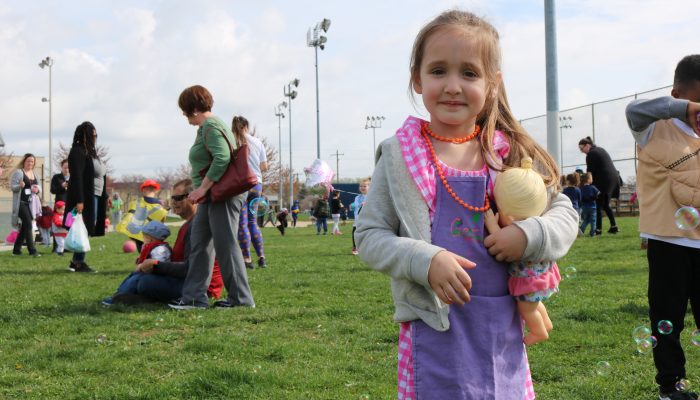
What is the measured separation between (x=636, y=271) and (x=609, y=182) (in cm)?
669

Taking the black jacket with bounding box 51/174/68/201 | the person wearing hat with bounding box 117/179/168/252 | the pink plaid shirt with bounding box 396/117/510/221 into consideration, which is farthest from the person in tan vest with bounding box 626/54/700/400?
the black jacket with bounding box 51/174/68/201

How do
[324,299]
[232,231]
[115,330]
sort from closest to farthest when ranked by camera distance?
1. [115,330]
2. [232,231]
3. [324,299]

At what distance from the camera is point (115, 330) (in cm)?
561

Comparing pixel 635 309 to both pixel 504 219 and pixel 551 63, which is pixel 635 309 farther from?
pixel 551 63

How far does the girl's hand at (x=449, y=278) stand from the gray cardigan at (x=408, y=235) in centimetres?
2

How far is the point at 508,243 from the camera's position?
1861 millimetres

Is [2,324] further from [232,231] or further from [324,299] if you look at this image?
[324,299]

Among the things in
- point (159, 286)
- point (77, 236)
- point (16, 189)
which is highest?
point (16, 189)

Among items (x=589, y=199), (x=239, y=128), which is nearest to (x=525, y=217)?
(x=239, y=128)

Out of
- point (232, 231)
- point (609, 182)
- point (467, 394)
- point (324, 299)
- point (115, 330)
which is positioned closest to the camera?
point (467, 394)

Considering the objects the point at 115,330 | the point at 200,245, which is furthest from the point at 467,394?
the point at 200,245

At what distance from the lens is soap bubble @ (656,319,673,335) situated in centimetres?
353

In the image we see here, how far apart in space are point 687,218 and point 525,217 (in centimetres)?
192

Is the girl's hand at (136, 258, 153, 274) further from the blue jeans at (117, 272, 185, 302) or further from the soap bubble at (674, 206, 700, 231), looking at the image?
the soap bubble at (674, 206, 700, 231)
